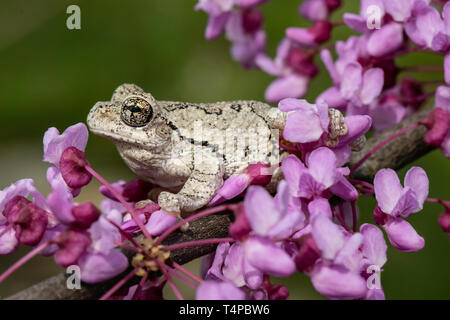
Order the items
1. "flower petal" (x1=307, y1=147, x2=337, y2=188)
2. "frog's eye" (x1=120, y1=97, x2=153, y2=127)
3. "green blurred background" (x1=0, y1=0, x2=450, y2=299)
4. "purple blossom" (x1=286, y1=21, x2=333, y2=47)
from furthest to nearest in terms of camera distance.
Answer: "green blurred background" (x1=0, y1=0, x2=450, y2=299), "purple blossom" (x1=286, y1=21, x2=333, y2=47), "frog's eye" (x1=120, y1=97, x2=153, y2=127), "flower petal" (x1=307, y1=147, x2=337, y2=188)

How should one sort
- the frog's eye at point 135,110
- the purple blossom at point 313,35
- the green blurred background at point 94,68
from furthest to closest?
the green blurred background at point 94,68
the purple blossom at point 313,35
the frog's eye at point 135,110

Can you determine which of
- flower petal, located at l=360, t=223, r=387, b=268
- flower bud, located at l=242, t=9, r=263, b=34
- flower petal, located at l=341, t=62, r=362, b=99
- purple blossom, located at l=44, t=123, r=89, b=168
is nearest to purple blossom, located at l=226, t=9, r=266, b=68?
flower bud, located at l=242, t=9, r=263, b=34

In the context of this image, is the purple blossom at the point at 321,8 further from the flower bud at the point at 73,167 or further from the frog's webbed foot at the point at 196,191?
the flower bud at the point at 73,167

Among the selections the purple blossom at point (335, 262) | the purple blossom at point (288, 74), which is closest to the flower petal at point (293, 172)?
the purple blossom at point (335, 262)

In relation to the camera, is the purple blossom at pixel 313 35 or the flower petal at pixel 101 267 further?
the purple blossom at pixel 313 35

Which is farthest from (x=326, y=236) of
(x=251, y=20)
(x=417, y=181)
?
(x=251, y=20)

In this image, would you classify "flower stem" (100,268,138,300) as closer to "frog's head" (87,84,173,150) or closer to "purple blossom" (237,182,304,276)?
"purple blossom" (237,182,304,276)

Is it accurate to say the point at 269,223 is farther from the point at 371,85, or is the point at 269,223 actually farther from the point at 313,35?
the point at 313,35
